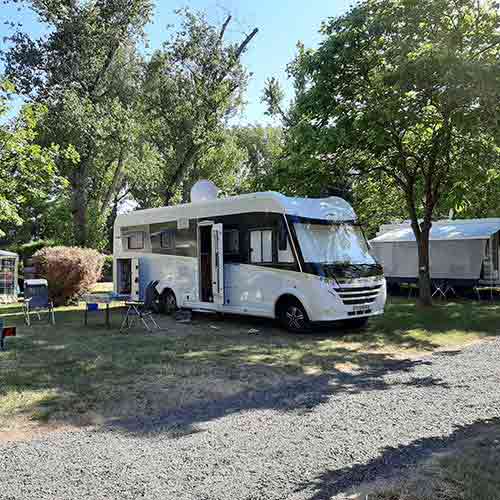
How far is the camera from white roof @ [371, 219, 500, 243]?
17.6 m

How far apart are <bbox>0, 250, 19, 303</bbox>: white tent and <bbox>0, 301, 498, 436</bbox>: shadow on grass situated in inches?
315

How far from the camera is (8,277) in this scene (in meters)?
18.8

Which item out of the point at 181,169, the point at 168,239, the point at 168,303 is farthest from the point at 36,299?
the point at 181,169

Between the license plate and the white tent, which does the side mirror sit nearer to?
the license plate

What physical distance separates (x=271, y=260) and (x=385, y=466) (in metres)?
6.67

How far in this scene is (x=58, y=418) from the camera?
5.20 m

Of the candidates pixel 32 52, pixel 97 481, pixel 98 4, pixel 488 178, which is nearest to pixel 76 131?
pixel 32 52

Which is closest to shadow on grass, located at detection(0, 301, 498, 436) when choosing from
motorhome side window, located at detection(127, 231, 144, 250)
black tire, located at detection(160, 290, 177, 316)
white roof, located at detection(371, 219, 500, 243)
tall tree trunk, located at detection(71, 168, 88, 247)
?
black tire, located at detection(160, 290, 177, 316)

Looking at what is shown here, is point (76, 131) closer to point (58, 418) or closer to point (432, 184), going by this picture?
point (432, 184)

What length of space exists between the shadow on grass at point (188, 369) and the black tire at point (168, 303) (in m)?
1.52

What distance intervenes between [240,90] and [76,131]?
31.7 ft

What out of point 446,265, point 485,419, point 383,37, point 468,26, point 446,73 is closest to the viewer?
point 485,419

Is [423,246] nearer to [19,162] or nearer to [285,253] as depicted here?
[285,253]

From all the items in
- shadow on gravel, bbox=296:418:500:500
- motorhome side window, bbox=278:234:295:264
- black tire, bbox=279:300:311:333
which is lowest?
shadow on gravel, bbox=296:418:500:500
